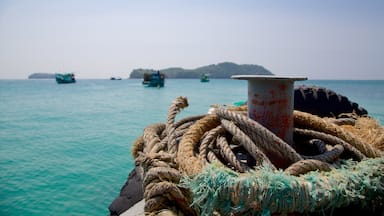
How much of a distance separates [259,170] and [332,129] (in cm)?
117

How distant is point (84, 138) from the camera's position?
51.3 feet

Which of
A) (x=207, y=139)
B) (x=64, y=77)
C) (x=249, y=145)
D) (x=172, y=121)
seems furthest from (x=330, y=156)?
(x=64, y=77)

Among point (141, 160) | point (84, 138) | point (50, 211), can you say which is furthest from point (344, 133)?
point (84, 138)

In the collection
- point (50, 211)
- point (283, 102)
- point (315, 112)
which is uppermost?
point (283, 102)

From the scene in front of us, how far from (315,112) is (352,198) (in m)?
5.38

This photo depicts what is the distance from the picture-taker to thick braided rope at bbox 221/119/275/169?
6.25ft

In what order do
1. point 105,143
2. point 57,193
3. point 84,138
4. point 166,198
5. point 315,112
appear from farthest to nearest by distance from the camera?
point 84,138 → point 105,143 → point 57,193 → point 315,112 → point 166,198

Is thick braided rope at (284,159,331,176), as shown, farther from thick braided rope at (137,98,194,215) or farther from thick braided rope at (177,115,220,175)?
thick braided rope at (137,98,194,215)

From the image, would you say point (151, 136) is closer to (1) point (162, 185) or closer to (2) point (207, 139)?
(2) point (207, 139)

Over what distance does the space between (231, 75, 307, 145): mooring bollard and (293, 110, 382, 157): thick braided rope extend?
395 millimetres

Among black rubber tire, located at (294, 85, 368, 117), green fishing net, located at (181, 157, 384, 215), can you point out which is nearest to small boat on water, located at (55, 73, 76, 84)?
black rubber tire, located at (294, 85, 368, 117)

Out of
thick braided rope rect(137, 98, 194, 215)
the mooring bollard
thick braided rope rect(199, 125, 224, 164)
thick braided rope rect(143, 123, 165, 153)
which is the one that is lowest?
thick braided rope rect(137, 98, 194, 215)

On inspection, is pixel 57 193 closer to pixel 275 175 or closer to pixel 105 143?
pixel 105 143

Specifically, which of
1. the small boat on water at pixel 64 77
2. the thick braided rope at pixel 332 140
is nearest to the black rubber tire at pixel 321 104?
the thick braided rope at pixel 332 140
